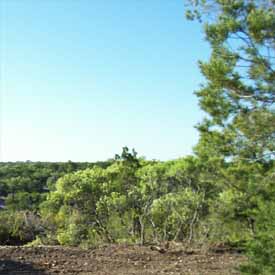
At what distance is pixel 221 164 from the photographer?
8500 mm

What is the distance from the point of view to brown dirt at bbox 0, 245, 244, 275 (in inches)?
307

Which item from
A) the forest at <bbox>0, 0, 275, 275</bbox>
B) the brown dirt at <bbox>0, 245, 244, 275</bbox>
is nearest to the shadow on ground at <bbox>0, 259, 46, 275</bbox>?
the brown dirt at <bbox>0, 245, 244, 275</bbox>

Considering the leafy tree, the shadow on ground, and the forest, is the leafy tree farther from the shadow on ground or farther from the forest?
the shadow on ground

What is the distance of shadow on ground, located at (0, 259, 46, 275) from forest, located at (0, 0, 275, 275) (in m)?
2.41

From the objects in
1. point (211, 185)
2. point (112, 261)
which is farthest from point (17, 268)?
point (211, 185)

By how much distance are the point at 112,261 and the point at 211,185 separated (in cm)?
283

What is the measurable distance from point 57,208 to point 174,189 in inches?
148

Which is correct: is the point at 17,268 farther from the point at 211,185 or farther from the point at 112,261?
the point at 211,185

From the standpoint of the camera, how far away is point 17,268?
7734mm

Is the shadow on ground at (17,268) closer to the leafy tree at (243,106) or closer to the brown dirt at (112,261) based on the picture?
the brown dirt at (112,261)

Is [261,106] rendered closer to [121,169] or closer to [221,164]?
[221,164]

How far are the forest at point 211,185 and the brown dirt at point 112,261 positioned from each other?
31.9 inches

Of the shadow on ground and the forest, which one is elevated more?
the forest

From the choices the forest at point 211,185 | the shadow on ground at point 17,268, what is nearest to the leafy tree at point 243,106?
the forest at point 211,185
